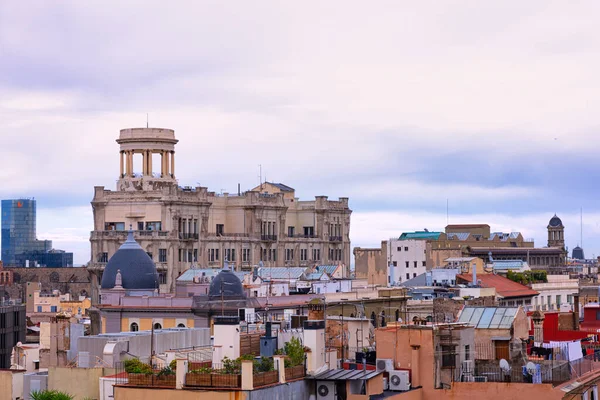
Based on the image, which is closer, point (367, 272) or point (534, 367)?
point (534, 367)

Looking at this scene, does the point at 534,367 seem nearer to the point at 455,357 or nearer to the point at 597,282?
the point at 455,357

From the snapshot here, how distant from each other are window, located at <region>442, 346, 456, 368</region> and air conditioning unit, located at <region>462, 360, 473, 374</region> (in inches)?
22.7

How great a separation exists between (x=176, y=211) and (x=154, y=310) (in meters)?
65.2

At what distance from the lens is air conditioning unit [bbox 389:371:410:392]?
4584 cm

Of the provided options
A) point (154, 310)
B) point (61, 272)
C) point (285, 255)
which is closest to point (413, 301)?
point (154, 310)

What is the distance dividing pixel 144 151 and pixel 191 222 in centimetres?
947

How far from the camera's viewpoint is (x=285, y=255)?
6831 inches

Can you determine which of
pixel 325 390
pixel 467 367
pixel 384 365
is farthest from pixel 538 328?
pixel 325 390

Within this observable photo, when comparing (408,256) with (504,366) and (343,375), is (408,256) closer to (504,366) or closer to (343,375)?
(504,366)

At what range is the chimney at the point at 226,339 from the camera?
45094 millimetres

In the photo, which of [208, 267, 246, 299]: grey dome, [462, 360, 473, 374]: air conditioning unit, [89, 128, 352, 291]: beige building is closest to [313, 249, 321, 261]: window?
[89, 128, 352, 291]: beige building

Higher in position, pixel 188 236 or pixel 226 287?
pixel 188 236

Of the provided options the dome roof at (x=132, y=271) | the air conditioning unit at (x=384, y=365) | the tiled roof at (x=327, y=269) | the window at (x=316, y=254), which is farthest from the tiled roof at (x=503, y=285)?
the air conditioning unit at (x=384, y=365)

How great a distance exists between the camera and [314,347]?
A: 44125mm
